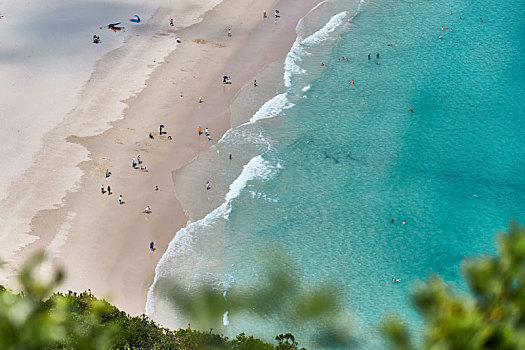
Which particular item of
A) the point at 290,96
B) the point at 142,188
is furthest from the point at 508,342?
the point at 290,96

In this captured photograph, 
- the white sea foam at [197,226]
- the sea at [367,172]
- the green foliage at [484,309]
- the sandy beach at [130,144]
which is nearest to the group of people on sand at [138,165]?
the sandy beach at [130,144]

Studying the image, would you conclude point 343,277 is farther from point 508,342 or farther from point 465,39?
point 465,39

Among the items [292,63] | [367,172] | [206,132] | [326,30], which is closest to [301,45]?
[292,63]

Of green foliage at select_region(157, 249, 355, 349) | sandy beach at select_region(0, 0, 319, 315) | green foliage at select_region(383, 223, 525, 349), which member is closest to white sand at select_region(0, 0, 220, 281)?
sandy beach at select_region(0, 0, 319, 315)

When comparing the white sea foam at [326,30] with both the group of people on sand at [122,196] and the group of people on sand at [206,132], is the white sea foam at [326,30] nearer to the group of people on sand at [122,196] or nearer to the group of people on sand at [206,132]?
the group of people on sand at [206,132]

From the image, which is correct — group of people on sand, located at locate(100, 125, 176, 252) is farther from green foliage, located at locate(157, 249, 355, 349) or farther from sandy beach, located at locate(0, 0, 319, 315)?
green foliage, located at locate(157, 249, 355, 349)

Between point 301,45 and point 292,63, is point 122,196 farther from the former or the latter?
Answer: point 301,45
